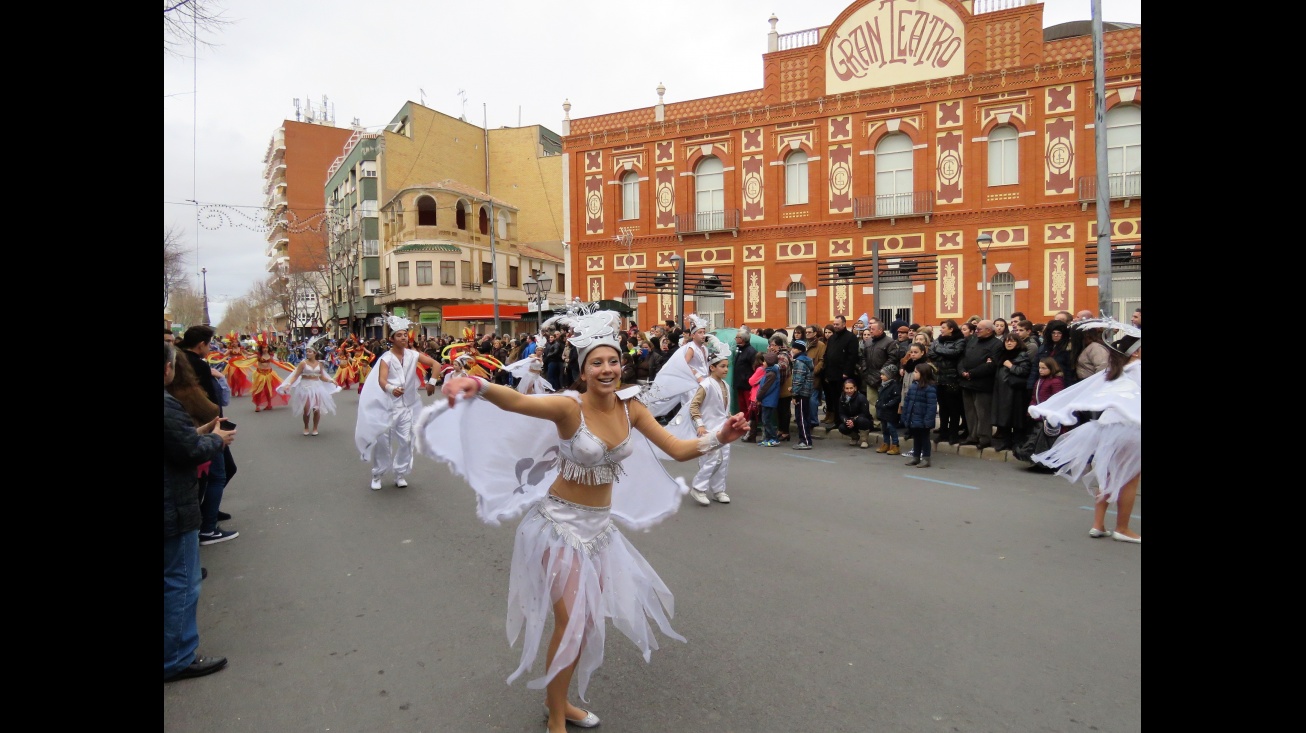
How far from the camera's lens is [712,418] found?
7918mm

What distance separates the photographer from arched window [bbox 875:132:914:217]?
25250 millimetres

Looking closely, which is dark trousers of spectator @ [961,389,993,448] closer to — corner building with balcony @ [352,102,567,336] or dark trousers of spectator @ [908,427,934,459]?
dark trousers of spectator @ [908,427,934,459]

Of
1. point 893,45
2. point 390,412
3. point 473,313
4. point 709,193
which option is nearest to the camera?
point 390,412

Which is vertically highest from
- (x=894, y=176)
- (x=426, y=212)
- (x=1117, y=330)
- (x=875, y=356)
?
(x=426, y=212)

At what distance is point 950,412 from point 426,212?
4110 centimetres

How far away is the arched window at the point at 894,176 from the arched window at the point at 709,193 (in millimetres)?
5990

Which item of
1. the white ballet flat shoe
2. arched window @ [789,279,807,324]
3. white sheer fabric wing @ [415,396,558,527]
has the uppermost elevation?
arched window @ [789,279,807,324]

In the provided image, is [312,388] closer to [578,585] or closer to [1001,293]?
[578,585]

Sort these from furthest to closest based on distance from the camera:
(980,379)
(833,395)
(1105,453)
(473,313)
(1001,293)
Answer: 1. (473,313)
2. (1001,293)
3. (833,395)
4. (980,379)
5. (1105,453)

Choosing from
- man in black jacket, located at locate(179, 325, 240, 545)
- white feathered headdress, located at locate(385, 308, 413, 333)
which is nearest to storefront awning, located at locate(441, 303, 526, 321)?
white feathered headdress, located at locate(385, 308, 413, 333)

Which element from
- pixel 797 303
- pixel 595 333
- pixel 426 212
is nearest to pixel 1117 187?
pixel 797 303
